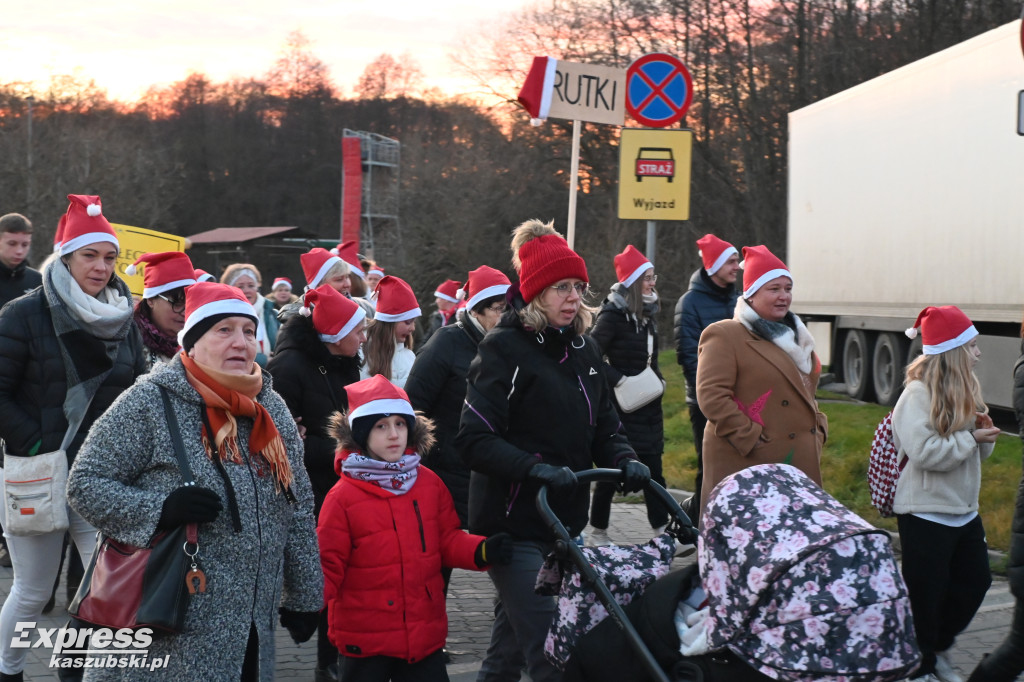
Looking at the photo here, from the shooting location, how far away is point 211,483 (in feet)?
11.5

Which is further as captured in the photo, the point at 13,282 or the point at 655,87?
the point at 655,87

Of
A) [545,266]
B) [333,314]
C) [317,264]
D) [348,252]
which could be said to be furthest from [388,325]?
[348,252]

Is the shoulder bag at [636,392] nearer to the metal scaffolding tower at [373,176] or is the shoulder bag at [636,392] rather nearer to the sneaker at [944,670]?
the sneaker at [944,670]

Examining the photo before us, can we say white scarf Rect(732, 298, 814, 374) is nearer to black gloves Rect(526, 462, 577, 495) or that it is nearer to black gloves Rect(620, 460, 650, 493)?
black gloves Rect(620, 460, 650, 493)

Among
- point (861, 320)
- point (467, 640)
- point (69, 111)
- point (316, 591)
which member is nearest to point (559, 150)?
point (861, 320)

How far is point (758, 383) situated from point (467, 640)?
2.04m

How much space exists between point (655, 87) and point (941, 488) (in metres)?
4.71

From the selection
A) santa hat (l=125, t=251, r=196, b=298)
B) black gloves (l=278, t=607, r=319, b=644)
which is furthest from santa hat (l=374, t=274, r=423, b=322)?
black gloves (l=278, t=607, r=319, b=644)

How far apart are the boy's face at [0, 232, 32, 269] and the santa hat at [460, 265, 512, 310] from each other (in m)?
3.35

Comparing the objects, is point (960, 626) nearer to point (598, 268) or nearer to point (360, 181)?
point (598, 268)

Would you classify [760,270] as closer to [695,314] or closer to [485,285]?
[485,285]

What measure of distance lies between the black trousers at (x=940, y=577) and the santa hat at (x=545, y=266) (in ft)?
6.89

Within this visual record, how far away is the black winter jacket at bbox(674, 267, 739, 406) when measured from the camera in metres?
8.55

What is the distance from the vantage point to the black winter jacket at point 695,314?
8.55 metres
